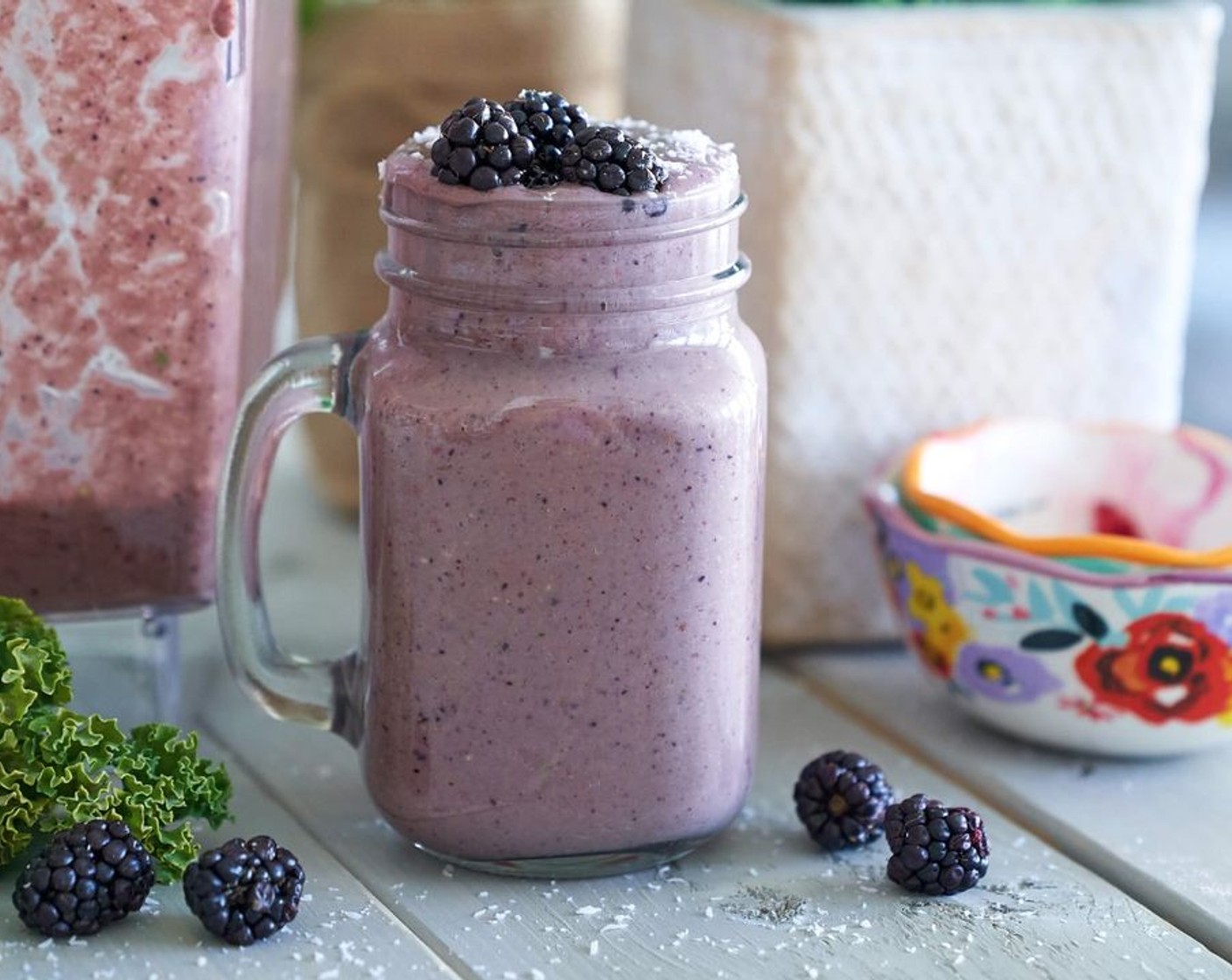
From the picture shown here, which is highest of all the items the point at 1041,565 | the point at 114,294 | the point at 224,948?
the point at 114,294

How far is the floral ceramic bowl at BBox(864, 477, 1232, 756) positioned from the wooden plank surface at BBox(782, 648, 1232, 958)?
1cm

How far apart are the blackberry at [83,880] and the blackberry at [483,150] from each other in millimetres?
283

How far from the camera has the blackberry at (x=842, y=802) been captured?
2.78ft

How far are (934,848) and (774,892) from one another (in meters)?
0.07

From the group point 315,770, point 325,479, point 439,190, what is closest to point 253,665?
point 315,770

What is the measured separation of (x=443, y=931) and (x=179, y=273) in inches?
12.0

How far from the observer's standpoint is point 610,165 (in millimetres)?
746

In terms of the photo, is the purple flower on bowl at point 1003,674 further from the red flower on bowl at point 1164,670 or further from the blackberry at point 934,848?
the blackberry at point 934,848

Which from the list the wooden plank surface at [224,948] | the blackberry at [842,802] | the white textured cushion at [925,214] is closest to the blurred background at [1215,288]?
the white textured cushion at [925,214]

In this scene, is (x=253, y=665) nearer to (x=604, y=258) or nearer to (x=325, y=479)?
(x=604, y=258)

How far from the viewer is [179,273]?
2.81ft

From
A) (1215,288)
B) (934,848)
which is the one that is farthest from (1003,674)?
(1215,288)

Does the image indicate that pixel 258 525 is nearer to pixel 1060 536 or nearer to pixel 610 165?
A: pixel 610 165

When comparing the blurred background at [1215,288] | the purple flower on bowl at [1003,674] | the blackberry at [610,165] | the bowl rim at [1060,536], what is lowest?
the blurred background at [1215,288]
